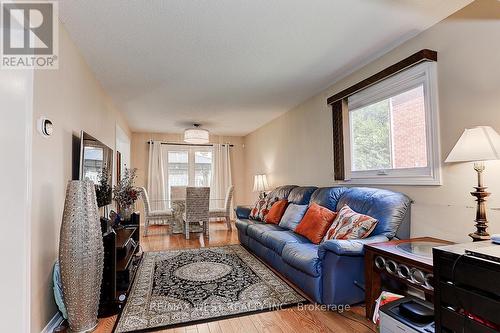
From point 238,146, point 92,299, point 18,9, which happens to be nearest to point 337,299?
point 92,299

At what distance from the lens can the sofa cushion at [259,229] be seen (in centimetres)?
346

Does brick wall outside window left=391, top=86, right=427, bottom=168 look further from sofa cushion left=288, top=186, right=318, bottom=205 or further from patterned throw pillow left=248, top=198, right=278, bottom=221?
patterned throw pillow left=248, top=198, right=278, bottom=221

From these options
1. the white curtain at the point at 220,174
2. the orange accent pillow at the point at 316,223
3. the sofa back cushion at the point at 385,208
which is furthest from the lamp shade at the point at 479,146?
the white curtain at the point at 220,174

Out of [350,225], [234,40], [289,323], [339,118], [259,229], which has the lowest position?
[289,323]

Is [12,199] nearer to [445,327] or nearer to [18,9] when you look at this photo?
[18,9]

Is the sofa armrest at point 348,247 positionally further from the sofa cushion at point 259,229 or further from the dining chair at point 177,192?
the dining chair at point 177,192

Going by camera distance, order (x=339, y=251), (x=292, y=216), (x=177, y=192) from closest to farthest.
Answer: (x=339, y=251)
(x=292, y=216)
(x=177, y=192)

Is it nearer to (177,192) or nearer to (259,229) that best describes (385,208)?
(259,229)

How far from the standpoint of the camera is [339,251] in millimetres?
2078

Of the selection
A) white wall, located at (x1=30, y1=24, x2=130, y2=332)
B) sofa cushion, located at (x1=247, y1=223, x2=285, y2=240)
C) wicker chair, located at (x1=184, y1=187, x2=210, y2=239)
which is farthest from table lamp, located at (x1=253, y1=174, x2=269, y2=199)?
white wall, located at (x1=30, y1=24, x2=130, y2=332)

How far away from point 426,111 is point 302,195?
189 cm

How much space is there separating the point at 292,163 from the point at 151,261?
9.10 feet

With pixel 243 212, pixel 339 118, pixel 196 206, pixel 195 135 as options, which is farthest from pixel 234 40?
pixel 196 206

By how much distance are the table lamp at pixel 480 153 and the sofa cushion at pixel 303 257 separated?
1138 mm
